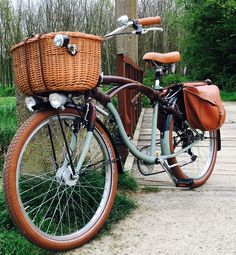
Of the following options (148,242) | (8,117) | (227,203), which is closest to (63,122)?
(148,242)

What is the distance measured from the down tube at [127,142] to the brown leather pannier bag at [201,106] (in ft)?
1.53

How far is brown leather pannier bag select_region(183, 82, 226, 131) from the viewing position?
3373 millimetres

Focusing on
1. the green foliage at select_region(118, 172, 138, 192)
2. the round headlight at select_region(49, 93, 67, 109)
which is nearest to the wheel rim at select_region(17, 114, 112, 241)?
the round headlight at select_region(49, 93, 67, 109)

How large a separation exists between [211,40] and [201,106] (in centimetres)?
1347

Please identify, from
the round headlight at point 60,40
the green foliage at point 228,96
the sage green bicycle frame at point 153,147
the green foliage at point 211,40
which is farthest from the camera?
the green foliage at point 211,40

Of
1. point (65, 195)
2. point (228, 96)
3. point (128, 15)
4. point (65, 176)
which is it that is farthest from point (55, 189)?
point (228, 96)

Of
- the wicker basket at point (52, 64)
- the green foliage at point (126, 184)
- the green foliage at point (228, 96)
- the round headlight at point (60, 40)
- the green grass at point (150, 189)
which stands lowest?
the green foliage at point (228, 96)

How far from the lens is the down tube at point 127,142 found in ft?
9.30

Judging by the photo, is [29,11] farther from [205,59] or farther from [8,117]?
[8,117]

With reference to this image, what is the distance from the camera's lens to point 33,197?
2750mm

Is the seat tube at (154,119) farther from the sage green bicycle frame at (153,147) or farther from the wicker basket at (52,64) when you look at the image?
the wicker basket at (52,64)

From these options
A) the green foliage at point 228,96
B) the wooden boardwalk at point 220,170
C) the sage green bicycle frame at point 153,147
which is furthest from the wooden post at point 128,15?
the green foliage at point 228,96

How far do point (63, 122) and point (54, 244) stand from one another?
25.5 inches

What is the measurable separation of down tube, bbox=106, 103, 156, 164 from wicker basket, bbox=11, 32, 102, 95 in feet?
1.59
